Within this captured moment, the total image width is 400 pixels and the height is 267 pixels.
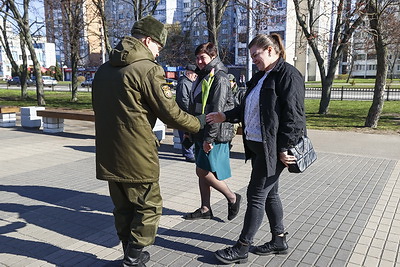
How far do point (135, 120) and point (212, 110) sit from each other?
1210 mm

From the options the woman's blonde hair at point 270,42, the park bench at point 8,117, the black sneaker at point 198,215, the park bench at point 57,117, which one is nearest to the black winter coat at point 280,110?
the woman's blonde hair at point 270,42

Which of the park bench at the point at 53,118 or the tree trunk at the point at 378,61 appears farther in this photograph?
the tree trunk at the point at 378,61

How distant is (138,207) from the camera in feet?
9.02

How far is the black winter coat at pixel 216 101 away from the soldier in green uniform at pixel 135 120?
30.1 inches

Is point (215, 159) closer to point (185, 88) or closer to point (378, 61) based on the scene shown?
point (185, 88)

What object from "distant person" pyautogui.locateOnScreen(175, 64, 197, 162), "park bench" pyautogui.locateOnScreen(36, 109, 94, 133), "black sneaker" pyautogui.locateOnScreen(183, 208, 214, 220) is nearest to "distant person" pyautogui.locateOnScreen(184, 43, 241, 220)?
"black sneaker" pyautogui.locateOnScreen(183, 208, 214, 220)

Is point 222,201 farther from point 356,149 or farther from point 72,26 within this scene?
point 72,26

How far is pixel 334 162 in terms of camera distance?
685 cm

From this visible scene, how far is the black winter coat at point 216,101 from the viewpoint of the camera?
360 centimetres

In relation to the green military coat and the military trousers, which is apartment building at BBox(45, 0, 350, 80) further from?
the military trousers

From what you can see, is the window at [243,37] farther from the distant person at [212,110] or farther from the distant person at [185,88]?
the distant person at [212,110]

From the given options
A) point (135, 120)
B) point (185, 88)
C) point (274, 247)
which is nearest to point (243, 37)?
point (185, 88)

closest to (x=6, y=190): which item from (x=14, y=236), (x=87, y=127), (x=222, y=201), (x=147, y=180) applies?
(x=14, y=236)

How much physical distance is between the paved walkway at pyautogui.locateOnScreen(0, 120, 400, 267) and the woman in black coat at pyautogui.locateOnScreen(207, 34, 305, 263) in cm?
46
